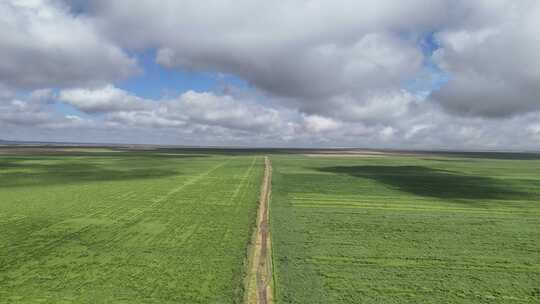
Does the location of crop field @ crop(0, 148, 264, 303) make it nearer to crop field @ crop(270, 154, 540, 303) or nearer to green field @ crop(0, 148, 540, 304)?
green field @ crop(0, 148, 540, 304)

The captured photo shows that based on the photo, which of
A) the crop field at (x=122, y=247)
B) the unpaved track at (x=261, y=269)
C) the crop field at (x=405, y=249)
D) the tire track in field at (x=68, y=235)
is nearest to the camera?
the unpaved track at (x=261, y=269)

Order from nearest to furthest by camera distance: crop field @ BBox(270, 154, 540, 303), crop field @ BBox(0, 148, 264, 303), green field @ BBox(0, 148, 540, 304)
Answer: crop field @ BBox(0, 148, 264, 303), green field @ BBox(0, 148, 540, 304), crop field @ BBox(270, 154, 540, 303)

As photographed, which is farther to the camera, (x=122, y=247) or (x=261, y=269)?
(x=122, y=247)

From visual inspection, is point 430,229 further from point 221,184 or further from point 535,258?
point 221,184

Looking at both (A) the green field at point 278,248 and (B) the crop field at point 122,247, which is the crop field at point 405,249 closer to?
(A) the green field at point 278,248

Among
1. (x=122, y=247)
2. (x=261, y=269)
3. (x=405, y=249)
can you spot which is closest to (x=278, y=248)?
(x=261, y=269)

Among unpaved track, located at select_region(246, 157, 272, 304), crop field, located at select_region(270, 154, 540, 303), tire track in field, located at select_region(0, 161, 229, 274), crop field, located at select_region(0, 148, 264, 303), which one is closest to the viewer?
unpaved track, located at select_region(246, 157, 272, 304)

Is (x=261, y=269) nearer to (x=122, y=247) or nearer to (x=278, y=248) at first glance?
(x=278, y=248)

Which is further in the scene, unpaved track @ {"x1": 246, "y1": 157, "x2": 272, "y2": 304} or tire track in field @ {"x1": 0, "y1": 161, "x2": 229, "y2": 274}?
tire track in field @ {"x1": 0, "y1": 161, "x2": 229, "y2": 274}

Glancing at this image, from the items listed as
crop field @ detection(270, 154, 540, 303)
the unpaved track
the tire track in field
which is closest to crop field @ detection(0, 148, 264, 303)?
the tire track in field

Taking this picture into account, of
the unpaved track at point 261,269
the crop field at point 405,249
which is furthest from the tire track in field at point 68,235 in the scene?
the crop field at point 405,249

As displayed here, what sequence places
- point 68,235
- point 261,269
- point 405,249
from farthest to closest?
point 68,235
point 405,249
point 261,269

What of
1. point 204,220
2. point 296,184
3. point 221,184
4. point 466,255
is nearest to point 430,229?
point 466,255
